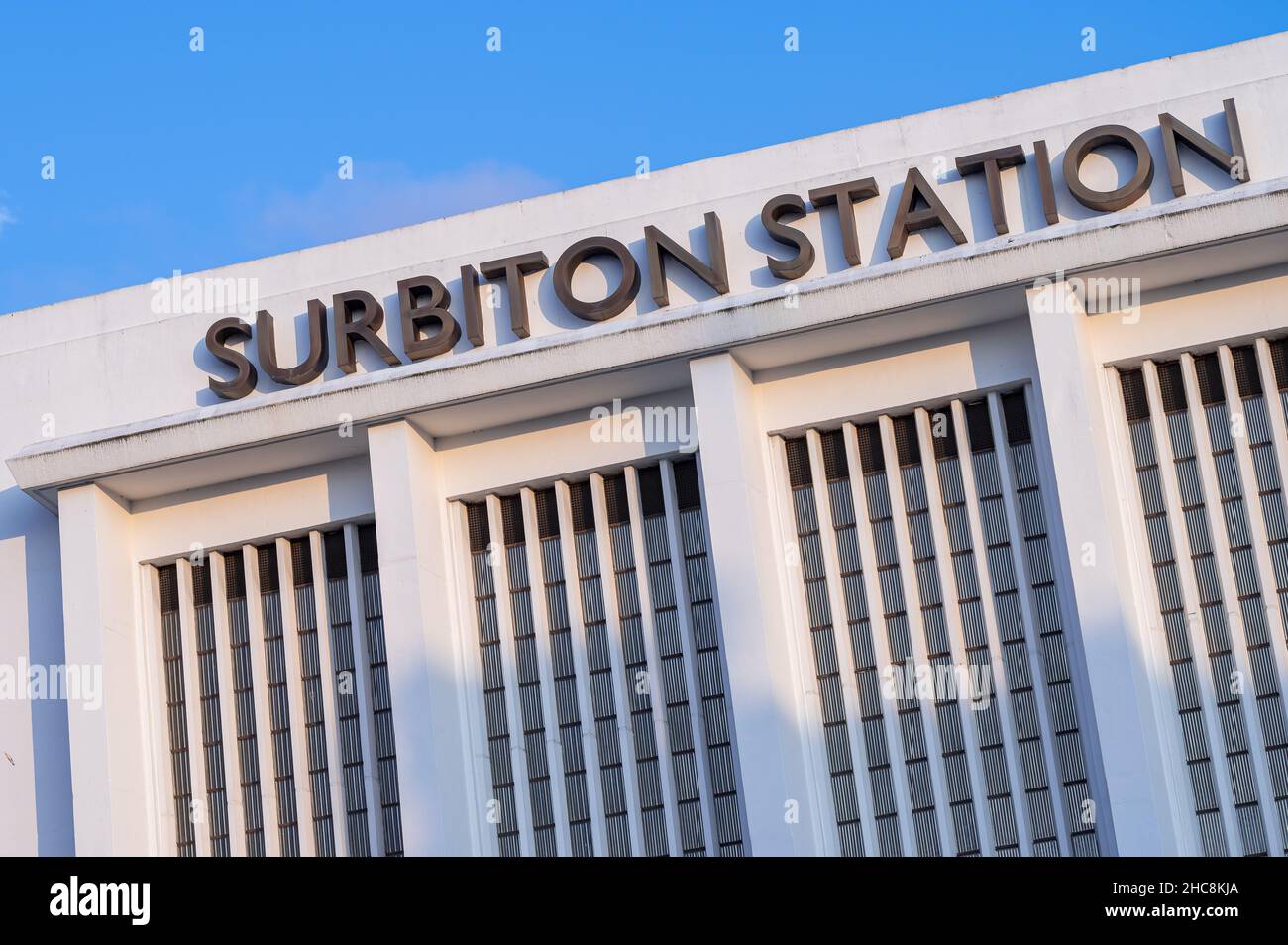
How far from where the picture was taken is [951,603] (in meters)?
24.7

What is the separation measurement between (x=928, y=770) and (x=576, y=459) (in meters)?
6.67

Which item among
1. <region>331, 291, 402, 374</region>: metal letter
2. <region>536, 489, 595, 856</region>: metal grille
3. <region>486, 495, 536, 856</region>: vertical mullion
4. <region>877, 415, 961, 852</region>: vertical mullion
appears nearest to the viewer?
<region>877, 415, 961, 852</region>: vertical mullion

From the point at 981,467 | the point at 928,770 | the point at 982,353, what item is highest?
the point at 982,353

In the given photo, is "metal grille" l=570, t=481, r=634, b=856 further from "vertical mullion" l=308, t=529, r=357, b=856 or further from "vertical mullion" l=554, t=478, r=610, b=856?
"vertical mullion" l=308, t=529, r=357, b=856

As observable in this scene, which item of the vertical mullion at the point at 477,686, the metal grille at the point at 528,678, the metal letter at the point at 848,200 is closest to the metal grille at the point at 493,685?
the vertical mullion at the point at 477,686

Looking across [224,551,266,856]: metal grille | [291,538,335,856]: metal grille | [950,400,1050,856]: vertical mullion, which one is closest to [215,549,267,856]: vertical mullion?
[224,551,266,856]: metal grille

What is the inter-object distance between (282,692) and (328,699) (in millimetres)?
856

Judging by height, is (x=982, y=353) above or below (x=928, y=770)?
above

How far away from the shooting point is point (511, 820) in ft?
83.0

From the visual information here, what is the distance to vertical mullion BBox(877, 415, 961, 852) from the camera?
79.0ft

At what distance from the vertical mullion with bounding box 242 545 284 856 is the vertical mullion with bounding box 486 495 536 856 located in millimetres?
3609
